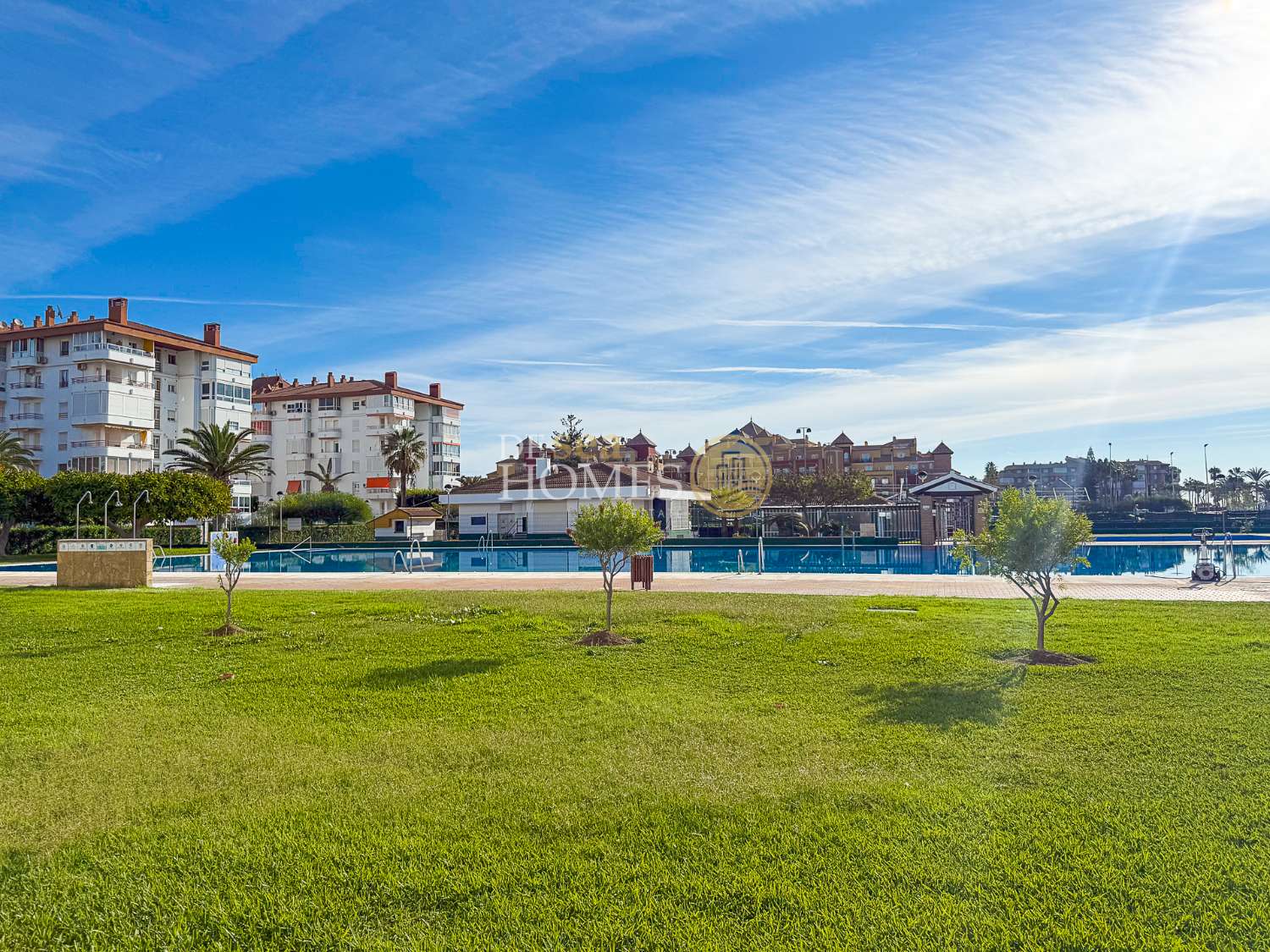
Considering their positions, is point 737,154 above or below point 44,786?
above

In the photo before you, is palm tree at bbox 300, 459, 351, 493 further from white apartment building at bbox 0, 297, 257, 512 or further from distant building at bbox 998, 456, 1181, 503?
distant building at bbox 998, 456, 1181, 503

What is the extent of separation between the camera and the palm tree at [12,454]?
42.2 metres

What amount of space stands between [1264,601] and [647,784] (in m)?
13.0

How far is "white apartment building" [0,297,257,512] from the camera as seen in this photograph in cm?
5081

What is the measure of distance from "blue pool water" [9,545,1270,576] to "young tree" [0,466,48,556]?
6.98m

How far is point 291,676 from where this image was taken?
8.96m

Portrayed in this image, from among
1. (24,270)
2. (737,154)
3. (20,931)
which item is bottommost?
(20,931)

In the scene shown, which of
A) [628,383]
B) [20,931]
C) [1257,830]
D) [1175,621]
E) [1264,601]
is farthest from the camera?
[628,383]

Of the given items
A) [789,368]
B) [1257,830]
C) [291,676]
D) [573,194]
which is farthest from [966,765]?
[789,368]

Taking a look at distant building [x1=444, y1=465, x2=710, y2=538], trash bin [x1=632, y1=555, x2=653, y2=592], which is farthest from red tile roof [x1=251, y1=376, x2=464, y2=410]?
trash bin [x1=632, y1=555, x2=653, y2=592]

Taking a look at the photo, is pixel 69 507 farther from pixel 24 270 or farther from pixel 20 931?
pixel 20 931

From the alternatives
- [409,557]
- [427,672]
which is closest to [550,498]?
[409,557]

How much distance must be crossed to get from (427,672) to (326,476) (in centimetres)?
6074

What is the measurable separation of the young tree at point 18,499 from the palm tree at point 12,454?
150 inches
